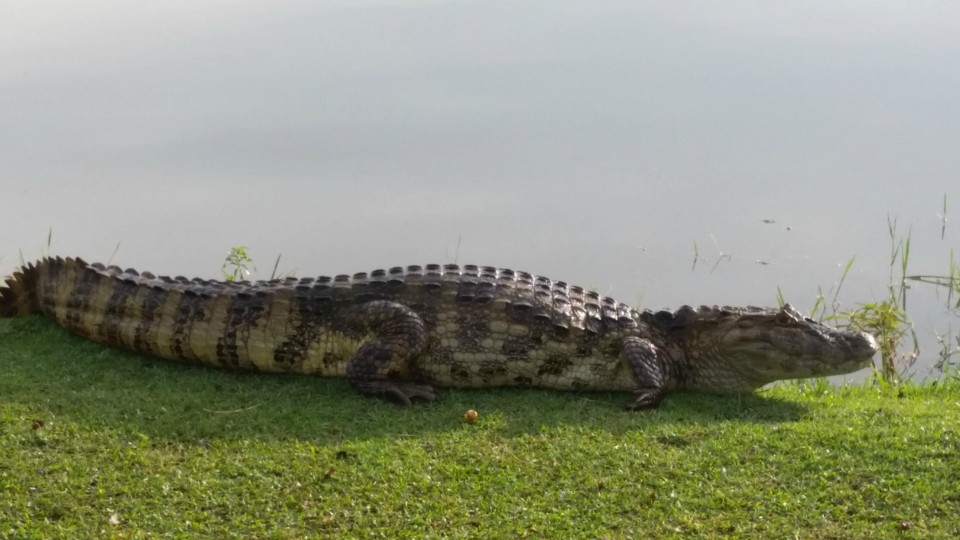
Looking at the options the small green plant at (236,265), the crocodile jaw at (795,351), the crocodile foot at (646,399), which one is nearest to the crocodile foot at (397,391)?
the crocodile foot at (646,399)

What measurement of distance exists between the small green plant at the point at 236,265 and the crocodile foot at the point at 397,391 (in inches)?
95.5

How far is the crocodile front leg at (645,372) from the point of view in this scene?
5566mm

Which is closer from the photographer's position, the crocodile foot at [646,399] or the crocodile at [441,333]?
the crocodile foot at [646,399]

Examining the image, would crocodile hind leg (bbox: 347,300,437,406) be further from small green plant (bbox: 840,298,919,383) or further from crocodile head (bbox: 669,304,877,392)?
small green plant (bbox: 840,298,919,383)

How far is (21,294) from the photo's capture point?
20.6ft

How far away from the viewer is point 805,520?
4.23 m

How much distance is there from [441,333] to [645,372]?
99cm

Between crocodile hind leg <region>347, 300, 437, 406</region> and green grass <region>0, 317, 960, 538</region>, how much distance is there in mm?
91

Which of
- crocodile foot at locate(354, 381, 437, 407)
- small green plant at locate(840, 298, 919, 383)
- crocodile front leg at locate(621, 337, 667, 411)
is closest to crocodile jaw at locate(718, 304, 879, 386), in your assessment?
crocodile front leg at locate(621, 337, 667, 411)

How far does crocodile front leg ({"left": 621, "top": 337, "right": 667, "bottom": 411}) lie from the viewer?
18.3ft

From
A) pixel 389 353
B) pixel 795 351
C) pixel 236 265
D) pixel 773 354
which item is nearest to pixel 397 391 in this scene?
pixel 389 353

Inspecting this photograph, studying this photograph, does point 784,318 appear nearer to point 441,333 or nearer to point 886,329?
point 886,329

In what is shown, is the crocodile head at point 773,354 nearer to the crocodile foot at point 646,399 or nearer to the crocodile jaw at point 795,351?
the crocodile jaw at point 795,351

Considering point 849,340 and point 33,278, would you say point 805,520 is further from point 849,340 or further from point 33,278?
point 33,278
